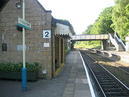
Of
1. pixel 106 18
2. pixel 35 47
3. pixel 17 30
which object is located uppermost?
pixel 106 18

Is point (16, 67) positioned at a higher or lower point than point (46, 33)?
lower

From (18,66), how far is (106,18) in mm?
80723

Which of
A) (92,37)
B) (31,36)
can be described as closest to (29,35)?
(31,36)

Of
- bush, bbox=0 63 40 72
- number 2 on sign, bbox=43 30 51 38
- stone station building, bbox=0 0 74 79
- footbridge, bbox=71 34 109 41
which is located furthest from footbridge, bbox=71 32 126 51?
bush, bbox=0 63 40 72

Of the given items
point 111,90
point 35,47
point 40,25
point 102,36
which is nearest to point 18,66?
point 35,47

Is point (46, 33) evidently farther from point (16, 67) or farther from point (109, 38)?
point (109, 38)

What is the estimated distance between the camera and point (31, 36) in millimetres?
14500

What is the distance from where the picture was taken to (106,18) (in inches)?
3580

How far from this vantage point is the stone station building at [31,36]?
14281 mm

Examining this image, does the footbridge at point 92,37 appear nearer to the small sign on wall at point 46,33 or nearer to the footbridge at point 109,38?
the footbridge at point 109,38

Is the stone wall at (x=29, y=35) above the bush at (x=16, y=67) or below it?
above

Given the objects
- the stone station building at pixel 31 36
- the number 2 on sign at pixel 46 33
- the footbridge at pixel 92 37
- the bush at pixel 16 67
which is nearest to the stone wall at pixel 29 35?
the stone station building at pixel 31 36

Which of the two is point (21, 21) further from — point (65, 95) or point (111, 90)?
point (111, 90)

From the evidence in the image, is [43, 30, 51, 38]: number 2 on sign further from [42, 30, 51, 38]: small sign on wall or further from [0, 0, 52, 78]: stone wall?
[0, 0, 52, 78]: stone wall
